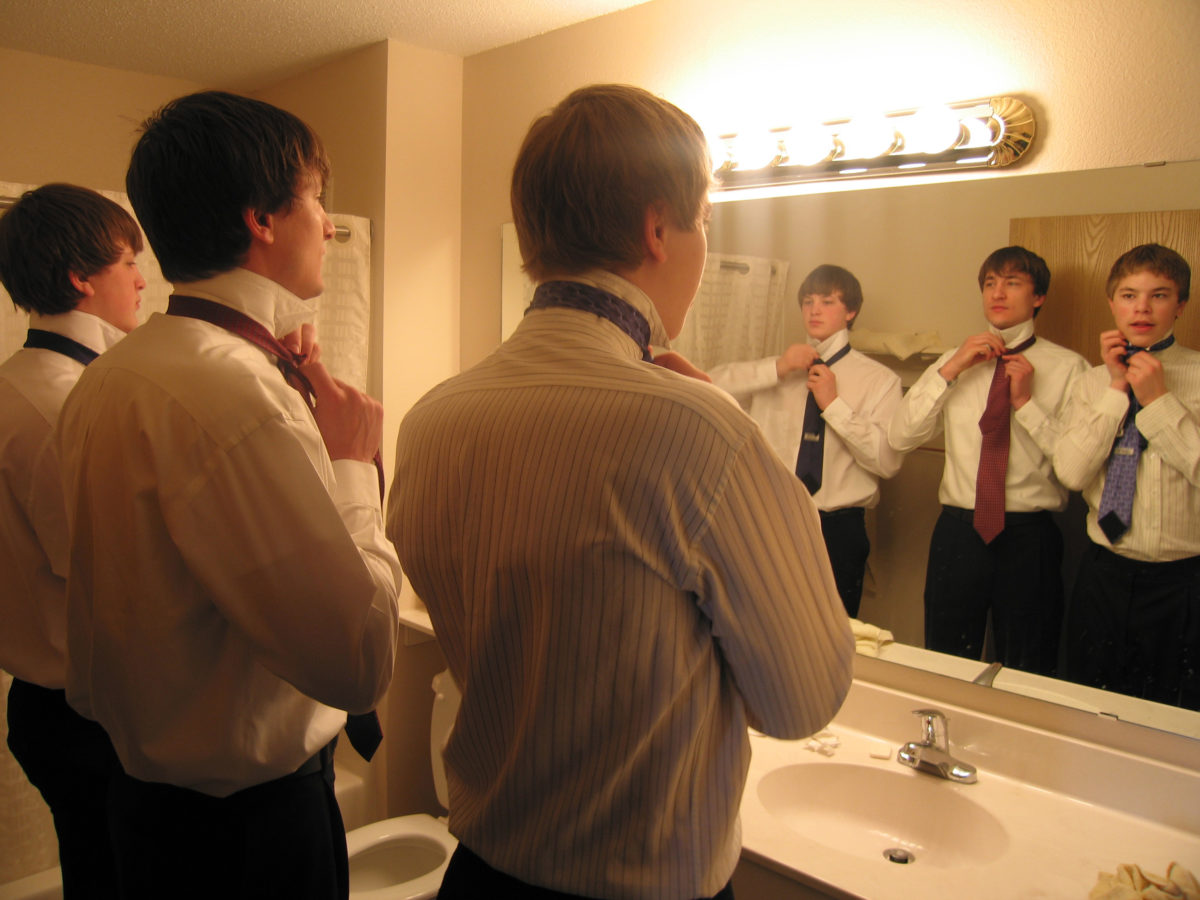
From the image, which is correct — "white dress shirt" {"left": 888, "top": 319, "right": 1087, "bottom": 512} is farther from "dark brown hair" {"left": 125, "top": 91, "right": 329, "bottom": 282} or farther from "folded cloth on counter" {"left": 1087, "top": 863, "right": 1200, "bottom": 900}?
"dark brown hair" {"left": 125, "top": 91, "right": 329, "bottom": 282}

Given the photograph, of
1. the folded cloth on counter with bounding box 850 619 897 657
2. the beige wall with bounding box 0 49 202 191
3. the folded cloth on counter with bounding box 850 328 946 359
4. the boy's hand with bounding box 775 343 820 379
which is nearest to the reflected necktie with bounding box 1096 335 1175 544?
the folded cloth on counter with bounding box 850 328 946 359

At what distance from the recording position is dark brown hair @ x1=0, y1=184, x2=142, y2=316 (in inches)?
49.4

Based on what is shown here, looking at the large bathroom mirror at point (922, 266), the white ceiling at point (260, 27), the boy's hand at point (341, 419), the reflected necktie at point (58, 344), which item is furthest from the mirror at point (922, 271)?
the reflected necktie at point (58, 344)

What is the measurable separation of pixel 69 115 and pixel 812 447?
2.30 m

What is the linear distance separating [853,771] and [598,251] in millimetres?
1115

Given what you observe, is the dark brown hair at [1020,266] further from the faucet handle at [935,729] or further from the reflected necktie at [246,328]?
the reflected necktie at [246,328]

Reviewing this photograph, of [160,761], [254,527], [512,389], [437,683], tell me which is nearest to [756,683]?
[512,389]

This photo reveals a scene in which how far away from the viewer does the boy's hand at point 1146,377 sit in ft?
4.15

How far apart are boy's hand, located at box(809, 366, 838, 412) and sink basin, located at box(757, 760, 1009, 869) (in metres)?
→ 0.67

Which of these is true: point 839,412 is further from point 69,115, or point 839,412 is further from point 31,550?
point 69,115

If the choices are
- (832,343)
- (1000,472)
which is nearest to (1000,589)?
(1000,472)

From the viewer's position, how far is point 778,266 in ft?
5.68

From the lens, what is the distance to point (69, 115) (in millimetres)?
2488

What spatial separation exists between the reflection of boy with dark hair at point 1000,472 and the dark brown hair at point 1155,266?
0.34 feet
